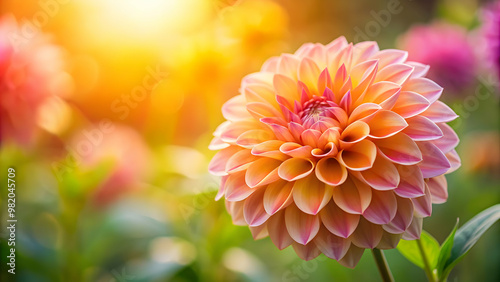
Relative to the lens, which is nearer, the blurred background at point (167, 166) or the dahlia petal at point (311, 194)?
the dahlia petal at point (311, 194)

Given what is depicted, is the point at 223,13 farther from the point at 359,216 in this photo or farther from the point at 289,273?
the point at 359,216

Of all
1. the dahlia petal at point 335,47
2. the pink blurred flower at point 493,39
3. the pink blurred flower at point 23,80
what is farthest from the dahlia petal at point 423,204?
the pink blurred flower at point 23,80

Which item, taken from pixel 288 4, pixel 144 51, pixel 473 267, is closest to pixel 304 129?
pixel 473 267

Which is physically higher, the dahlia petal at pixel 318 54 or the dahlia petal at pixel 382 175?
the dahlia petal at pixel 318 54

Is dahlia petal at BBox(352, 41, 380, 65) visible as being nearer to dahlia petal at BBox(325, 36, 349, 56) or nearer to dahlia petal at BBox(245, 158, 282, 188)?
dahlia petal at BBox(325, 36, 349, 56)

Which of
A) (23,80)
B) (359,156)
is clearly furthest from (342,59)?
(23,80)

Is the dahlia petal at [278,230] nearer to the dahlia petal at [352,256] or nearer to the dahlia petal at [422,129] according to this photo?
A: the dahlia petal at [352,256]

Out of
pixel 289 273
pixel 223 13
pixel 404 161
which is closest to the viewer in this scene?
pixel 404 161
